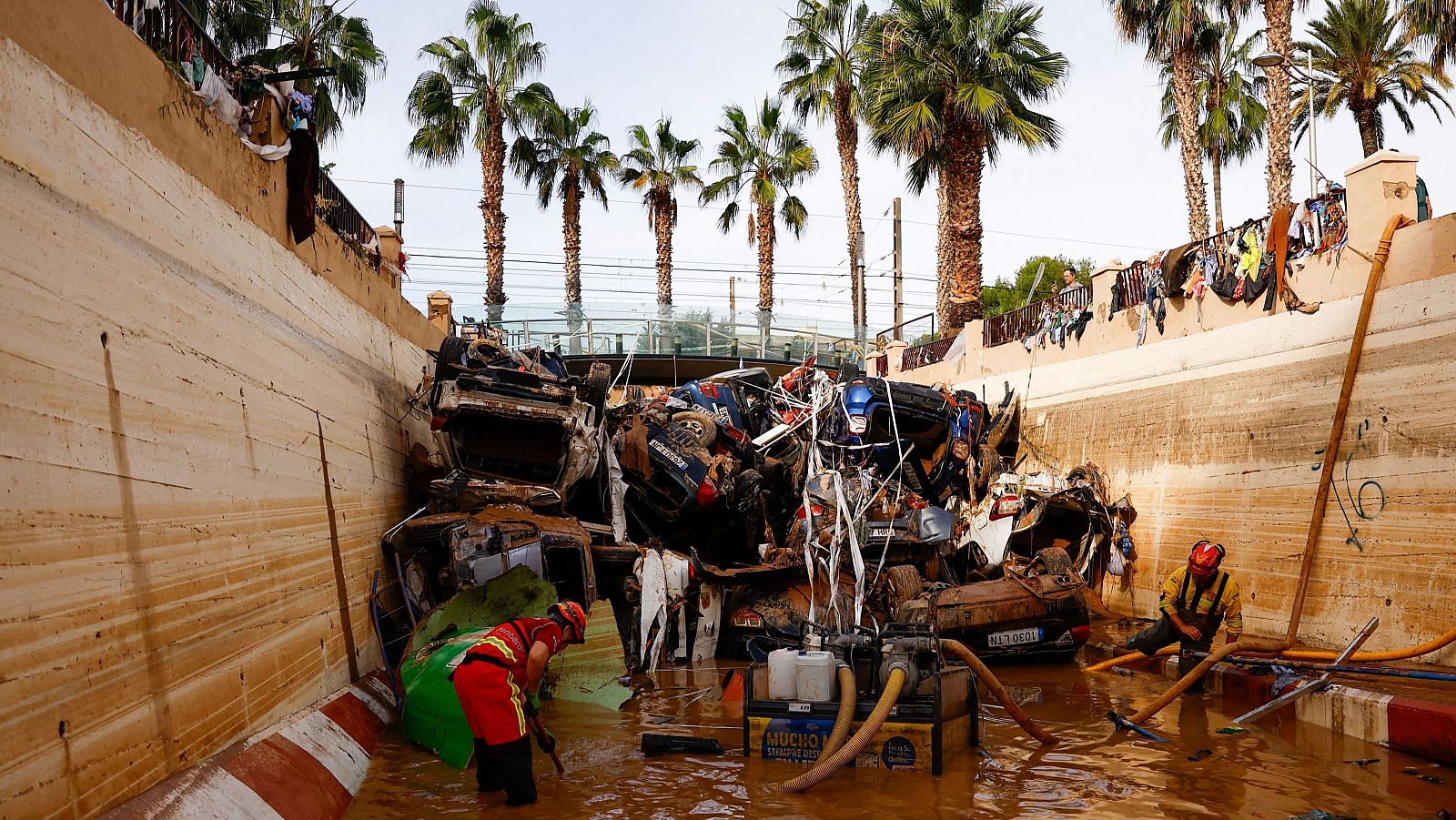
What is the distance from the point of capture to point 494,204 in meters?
32.1

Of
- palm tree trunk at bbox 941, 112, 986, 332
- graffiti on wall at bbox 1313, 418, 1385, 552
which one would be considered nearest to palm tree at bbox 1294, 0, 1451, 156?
palm tree trunk at bbox 941, 112, 986, 332

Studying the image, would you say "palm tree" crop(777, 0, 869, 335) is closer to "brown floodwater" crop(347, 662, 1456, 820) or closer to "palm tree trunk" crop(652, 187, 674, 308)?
"palm tree trunk" crop(652, 187, 674, 308)

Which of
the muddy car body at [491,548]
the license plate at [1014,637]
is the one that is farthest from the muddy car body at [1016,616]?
the muddy car body at [491,548]

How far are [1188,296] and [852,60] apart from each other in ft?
64.2

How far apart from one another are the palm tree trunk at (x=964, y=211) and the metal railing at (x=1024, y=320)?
1.93 m

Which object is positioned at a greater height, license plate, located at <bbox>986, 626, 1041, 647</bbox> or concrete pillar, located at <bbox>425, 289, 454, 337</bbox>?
concrete pillar, located at <bbox>425, 289, 454, 337</bbox>

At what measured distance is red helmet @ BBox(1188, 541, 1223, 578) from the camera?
926 cm

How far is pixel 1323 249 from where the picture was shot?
11969 millimetres

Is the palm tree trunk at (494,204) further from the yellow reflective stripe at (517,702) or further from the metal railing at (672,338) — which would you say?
the yellow reflective stripe at (517,702)

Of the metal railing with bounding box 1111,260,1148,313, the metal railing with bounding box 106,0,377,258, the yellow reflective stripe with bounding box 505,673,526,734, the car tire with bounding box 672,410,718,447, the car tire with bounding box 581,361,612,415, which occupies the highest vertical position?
the metal railing with bounding box 106,0,377,258

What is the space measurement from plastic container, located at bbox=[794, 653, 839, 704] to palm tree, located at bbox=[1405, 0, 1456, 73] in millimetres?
22498

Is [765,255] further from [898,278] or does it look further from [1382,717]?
[1382,717]

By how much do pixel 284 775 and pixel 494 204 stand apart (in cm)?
2802

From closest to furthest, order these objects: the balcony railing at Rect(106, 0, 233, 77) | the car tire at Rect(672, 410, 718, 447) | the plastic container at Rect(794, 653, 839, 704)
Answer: the plastic container at Rect(794, 653, 839, 704), the balcony railing at Rect(106, 0, 233, 77), the car tire at Rect(672, 410, 718, 447)
